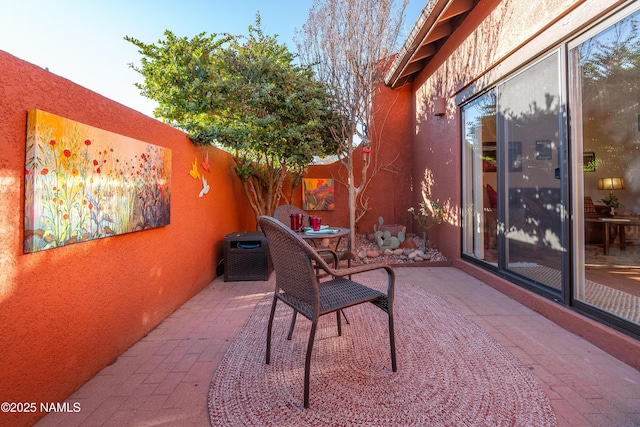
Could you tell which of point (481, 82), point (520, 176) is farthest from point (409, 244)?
point (481, 82)

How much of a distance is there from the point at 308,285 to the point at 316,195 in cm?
486

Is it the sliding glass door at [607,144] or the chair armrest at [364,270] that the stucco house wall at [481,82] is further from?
the chair armrest at [364,270]

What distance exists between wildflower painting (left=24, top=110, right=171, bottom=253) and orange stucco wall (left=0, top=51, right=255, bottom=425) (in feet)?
0.17

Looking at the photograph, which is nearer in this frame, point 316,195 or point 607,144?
point 607,144

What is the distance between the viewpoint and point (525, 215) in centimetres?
307

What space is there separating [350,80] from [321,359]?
15.0 feet

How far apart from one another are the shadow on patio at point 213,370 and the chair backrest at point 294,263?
0.75 meters

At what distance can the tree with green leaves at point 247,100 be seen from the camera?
154 inches

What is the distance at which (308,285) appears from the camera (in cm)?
158

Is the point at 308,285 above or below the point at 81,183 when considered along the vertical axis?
below

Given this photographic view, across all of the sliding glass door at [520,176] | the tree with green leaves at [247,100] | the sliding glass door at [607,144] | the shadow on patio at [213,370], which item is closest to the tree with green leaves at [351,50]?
the tree with green leaves at [247,100]

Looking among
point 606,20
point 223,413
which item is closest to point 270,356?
point 223,413

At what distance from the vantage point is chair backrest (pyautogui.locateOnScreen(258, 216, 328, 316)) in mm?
1530

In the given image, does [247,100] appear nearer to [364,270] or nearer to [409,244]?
[364,270]
